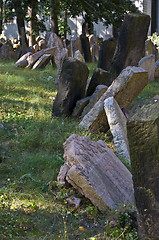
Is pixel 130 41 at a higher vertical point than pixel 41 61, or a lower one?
higher

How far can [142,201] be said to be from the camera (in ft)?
11.3

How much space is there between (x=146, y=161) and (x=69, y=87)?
501 centimetres

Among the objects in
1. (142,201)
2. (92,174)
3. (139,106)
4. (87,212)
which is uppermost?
(139,106)

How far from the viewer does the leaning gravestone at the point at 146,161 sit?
10.6 feet

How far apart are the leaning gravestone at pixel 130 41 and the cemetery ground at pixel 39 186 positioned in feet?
7.05

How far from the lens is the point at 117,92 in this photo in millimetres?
7242

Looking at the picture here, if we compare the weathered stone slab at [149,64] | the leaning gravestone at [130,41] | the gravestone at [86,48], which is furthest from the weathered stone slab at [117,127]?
the gravestone at [86,48]

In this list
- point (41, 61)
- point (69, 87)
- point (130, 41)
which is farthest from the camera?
point (41, 61)

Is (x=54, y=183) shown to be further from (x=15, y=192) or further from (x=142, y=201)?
(x=142, y=201)

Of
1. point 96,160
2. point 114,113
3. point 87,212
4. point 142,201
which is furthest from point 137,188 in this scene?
point 114,113

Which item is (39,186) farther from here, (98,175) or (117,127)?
(117,127)

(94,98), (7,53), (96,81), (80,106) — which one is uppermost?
(96,81)

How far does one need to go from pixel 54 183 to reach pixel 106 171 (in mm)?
782

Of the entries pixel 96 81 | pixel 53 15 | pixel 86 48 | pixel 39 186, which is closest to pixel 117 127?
pixel 39 186
